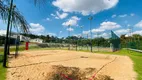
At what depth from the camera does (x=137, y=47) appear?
31.2 metres

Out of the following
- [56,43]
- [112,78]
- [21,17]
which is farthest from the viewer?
[56,43]

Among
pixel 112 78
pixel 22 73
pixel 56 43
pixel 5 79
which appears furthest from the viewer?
pixel 56 43

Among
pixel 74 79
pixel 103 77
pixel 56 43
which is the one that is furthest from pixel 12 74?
pixel 56 43

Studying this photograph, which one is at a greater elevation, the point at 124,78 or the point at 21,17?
the point at 21,17

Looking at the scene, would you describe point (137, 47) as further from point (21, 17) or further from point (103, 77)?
point (21, 17)

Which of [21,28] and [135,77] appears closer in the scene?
[21,28]

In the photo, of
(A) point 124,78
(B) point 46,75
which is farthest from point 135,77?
(B) point 46,75

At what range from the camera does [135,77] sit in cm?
853

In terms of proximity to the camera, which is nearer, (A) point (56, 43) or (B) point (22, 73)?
(B) point (22, 73)

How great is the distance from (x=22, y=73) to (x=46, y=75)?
1490 millimetres

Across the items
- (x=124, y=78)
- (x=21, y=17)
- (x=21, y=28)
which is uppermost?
(x=21, y=17)

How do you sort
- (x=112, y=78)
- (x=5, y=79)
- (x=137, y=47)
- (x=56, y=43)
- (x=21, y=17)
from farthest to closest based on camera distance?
1. (x=56, y=43)
2. (x=137, y=47)
3. (x=112, y=78)
4. (x=5, y=79)
5. (x=21, y=17)

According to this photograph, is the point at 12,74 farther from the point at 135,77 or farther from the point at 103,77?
the point at 135,77

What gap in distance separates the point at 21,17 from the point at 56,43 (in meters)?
53.9
